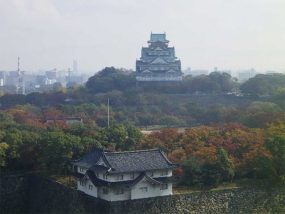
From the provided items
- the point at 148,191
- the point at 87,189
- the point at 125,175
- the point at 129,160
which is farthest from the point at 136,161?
the point at 87,189

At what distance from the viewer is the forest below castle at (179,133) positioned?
781 inches

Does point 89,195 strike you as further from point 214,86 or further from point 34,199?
point 214,86

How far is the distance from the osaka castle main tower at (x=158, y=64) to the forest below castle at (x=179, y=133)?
10.6 ft

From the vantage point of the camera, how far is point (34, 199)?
2141 cm

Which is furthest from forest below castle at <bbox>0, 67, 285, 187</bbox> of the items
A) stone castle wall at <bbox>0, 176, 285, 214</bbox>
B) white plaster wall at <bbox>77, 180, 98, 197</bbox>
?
white plaster wall at <bbox>77, 180, 98, 197</bbox>

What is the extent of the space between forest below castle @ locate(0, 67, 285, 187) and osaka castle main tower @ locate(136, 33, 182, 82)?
3223mm

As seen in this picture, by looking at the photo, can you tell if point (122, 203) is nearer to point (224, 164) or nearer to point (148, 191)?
point (148, 191)

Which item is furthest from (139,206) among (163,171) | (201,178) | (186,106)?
(186,106)

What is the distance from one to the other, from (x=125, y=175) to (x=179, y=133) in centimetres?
689

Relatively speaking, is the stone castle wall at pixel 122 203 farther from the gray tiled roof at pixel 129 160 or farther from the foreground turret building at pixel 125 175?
the gray tiled roof at pixel 129 160

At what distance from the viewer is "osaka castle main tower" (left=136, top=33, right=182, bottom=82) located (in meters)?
48.6

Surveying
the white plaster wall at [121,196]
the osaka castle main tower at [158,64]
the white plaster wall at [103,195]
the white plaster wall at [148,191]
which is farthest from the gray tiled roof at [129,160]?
the osaka castle main tower at [158,64]

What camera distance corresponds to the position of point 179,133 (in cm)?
2436

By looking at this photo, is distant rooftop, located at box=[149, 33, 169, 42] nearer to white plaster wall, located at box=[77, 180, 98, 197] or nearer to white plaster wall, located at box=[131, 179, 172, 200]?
white plaster wall, located at box=[77, 180, 98, 197]
